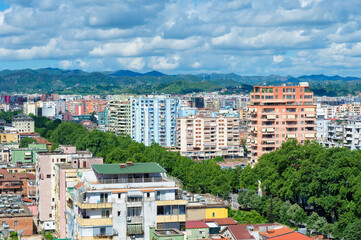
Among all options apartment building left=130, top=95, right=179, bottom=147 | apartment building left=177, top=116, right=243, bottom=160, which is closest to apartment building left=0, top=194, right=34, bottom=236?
apartment building left=177, top=116, right=243, bottom=160

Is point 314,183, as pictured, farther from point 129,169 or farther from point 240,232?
point 129,169

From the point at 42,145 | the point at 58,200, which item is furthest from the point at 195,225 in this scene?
the point at 42,145

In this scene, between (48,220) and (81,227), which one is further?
(48,220)

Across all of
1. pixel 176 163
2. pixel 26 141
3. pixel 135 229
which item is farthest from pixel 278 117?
pixel 26 141

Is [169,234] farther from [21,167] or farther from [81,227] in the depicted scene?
[21,167]

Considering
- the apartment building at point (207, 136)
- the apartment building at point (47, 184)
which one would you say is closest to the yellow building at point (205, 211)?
the apartment building at point (47, 184)

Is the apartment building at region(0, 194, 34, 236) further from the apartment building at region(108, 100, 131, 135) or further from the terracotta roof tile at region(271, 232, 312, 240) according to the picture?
the apartment building at region(108, 100, 131, 135)
